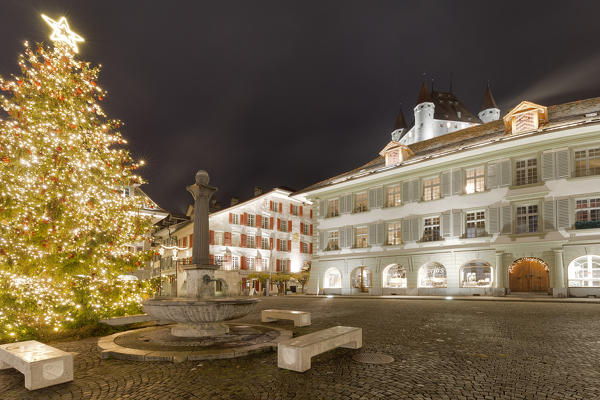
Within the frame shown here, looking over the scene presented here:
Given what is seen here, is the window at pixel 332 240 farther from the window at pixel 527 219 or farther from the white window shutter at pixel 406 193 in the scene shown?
the window at pixel 527 219

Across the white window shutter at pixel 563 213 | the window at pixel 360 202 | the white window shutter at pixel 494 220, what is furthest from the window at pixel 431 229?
the white window shutter at pixel 563 213

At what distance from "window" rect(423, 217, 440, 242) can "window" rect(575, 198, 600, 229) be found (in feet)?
24.6

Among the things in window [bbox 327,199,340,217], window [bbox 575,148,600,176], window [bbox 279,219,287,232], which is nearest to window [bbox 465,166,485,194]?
window [bbox 575,148,600,176]

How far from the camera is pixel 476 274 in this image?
22.6 m

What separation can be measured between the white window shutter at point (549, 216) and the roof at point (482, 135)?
A: 405cm

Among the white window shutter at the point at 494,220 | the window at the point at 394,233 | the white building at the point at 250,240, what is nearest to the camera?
the white window shutter at the point at 494,220

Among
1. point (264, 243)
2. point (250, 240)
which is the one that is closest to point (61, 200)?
point (250, 240)

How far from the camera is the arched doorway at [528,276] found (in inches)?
826

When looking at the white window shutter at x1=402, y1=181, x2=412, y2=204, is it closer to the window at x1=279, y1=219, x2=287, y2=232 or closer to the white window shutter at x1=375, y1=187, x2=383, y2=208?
the white window shutter at x1=375, y1=187, x2=383, y2=208

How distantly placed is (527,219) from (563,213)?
1.76m

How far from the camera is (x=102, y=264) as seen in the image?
397 inches

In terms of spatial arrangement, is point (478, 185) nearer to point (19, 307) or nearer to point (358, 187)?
point (358, 187)

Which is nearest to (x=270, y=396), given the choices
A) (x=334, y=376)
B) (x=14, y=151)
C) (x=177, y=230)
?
(x=334, y=376)

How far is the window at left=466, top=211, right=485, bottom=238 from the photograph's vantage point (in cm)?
2249
